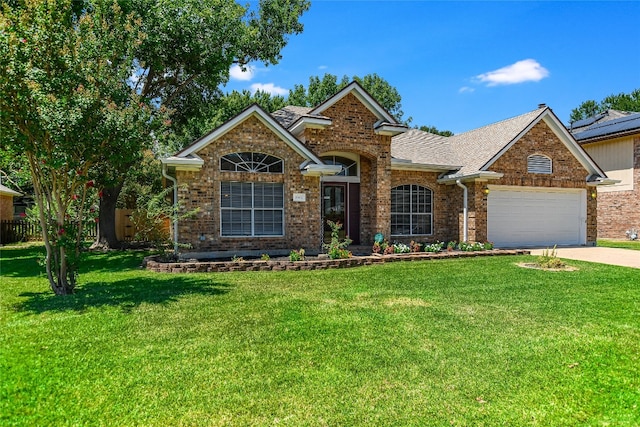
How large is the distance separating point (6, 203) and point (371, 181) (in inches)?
864

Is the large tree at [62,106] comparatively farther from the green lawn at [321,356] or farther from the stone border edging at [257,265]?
the stone border edging at [257,265]

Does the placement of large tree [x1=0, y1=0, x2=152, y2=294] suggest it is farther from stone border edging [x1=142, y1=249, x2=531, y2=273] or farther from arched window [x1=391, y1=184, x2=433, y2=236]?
arched window [x1=391, y1=184, x2=433, y2=236]

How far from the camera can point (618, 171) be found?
22094 mm

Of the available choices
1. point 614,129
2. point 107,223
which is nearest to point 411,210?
point 107,223

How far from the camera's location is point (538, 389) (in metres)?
3.87

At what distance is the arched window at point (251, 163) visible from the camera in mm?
12754

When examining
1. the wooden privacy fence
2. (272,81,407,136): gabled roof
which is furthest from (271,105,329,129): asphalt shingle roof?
the wooden privacy fence

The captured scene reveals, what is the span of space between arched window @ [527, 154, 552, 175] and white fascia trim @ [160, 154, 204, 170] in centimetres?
1338

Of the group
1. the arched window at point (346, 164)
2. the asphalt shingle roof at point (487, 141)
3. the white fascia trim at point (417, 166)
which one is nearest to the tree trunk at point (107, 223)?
the arched window at point (346, 164)

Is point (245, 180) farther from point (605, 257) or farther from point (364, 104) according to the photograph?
point (605, 257)

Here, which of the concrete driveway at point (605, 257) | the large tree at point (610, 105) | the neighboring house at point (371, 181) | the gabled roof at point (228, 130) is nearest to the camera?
the gabled roof at point (228, 130)

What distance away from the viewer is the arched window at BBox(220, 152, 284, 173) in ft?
41.8

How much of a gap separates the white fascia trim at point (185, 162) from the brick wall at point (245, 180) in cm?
23

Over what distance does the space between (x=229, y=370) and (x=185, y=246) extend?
7.94m
